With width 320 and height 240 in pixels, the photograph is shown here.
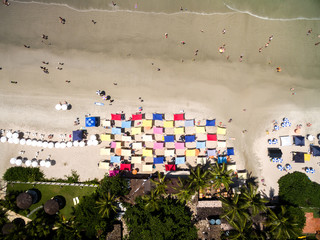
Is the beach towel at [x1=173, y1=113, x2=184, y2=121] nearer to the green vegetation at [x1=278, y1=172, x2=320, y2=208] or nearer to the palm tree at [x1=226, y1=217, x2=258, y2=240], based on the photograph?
the palm tree at [x1=226, y1=217, x2=258, y2=240]

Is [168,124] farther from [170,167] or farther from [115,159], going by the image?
[115,159]

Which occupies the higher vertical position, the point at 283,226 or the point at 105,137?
the point at 105,137

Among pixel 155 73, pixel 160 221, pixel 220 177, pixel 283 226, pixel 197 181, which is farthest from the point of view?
pixel 155 73

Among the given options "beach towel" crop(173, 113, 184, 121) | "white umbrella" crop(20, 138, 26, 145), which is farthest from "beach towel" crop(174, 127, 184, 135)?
"white umbrella" crop(20, 138, 26, 145)

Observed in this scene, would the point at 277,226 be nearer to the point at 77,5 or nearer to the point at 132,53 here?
the point at 132,53

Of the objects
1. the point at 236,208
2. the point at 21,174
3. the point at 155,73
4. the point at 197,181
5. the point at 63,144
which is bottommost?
the point at 236,208

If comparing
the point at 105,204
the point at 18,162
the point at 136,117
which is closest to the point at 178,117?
the point at 136,117

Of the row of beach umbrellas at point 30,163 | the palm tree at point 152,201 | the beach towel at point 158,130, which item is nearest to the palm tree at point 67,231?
the row of beach umbrellas at point 30,163
